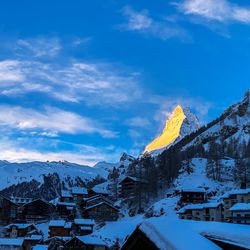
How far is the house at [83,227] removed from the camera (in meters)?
64.0

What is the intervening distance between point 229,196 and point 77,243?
23309 millimetres

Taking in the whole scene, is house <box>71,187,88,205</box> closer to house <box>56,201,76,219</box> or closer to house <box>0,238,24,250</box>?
house <box>56,201,76,219</box>

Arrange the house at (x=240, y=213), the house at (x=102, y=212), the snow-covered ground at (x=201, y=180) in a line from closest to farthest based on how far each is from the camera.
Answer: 1. the house at (x=240, y=213)
2. the house at (x=102, y=212)
3. the snow-covered ground at (x=201, y=180)

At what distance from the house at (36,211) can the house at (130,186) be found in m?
16.4

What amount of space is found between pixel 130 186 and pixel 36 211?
20.2m

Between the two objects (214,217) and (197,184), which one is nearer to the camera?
(214,217)

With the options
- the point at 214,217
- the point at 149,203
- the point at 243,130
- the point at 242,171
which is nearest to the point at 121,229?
the point at 214,217

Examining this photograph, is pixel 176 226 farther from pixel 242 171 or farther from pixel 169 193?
pixel 242 171

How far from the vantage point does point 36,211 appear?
85875 millimetres

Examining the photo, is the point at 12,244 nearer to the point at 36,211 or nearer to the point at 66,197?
the point at 36,211

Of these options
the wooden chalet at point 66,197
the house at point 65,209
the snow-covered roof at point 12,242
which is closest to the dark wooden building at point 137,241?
the snow-covered roof at point 12,242

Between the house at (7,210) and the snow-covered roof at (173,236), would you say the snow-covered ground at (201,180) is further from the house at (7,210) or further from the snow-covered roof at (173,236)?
the snow-covered roof at (173,236)

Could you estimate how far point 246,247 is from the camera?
5.17 meters

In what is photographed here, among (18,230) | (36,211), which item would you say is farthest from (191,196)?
(36,211)
